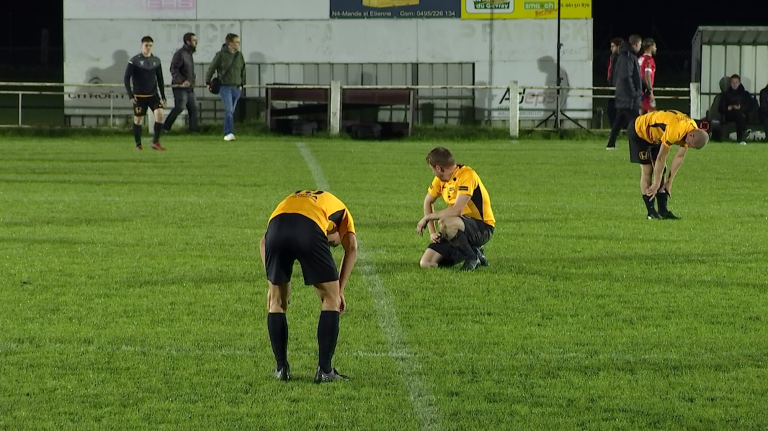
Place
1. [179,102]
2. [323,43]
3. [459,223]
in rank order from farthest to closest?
[323,43]
[179,102]
[459,223]

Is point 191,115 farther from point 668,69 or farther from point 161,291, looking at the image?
point 668,69

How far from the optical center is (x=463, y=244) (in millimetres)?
9586

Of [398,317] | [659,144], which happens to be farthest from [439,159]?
[659,144]

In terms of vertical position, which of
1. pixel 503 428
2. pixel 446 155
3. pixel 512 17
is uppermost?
pixel 512 17

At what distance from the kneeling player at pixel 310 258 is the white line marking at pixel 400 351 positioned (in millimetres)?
371

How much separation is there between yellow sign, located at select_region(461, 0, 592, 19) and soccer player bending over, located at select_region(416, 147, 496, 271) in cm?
2080

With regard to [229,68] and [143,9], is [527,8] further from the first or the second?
[229,68]

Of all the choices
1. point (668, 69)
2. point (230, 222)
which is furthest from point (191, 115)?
point (668, 69)

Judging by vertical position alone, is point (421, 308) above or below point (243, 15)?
below

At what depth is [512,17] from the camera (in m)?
30.3

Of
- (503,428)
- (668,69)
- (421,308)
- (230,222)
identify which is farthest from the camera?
(668,69)

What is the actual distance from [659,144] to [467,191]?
4453 millimetres

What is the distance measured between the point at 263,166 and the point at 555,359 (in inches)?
473

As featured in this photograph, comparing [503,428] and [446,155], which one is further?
[446,155]
